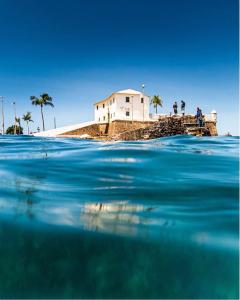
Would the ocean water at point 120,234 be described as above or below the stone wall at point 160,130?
below

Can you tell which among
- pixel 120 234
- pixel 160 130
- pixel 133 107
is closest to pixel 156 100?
pixel 133 107

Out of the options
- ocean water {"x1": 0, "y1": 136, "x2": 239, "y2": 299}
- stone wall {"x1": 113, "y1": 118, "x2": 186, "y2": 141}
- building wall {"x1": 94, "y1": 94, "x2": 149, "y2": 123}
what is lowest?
ocean water {"x1": 0, "y1": 136, "x2": 239, "y2": 299}

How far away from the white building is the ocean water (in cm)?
4956

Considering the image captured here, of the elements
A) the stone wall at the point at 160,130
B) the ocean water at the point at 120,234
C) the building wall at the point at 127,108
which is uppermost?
the building wall at the point at 127,108

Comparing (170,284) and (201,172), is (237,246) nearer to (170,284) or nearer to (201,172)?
(170,284)

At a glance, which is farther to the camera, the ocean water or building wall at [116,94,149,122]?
building wall at [116,94,149,122]

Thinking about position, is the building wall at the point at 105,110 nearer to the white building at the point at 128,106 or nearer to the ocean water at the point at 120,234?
the white building at the point at 128,106

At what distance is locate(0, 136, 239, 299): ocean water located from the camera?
2.60m

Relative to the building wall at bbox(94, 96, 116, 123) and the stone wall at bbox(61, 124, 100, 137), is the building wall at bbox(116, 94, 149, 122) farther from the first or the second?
the stone wall at bbox(61, 124, 100, 137)

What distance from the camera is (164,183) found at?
4953 mm

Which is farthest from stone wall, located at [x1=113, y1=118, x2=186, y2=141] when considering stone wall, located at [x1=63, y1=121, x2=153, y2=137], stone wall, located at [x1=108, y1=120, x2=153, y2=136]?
stone wall, located at [x1=63, y1=121, x2=153, y2=137]

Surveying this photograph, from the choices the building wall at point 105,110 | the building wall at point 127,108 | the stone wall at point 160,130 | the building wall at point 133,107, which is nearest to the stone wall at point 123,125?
the building wall at point 127,108

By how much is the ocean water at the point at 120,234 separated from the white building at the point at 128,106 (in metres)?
49.6

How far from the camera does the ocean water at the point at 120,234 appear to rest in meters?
2.60
